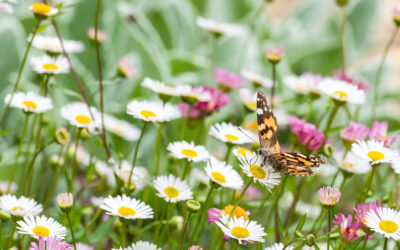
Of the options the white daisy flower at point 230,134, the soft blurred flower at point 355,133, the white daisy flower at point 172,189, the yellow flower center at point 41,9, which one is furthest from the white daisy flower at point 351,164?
the yellow flower center at point 41,9

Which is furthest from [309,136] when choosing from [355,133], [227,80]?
[227,80]

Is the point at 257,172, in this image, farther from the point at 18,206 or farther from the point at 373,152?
the point at 18,206

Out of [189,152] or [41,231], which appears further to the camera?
[189,152]

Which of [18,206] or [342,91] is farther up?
[342,91]

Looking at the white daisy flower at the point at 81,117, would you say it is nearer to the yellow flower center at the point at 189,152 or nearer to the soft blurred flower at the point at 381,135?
the yellow flower center at the point at 189,152

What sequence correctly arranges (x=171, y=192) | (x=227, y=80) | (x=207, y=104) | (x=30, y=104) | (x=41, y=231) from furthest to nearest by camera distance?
(x=227, y=80) < (x=207, y=104) < (x=30, y=104) < (x=171, y=192) < (x=41, y=231)

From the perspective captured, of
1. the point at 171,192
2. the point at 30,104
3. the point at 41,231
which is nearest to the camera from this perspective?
the point at 41,231

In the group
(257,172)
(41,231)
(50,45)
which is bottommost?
(41,231)
